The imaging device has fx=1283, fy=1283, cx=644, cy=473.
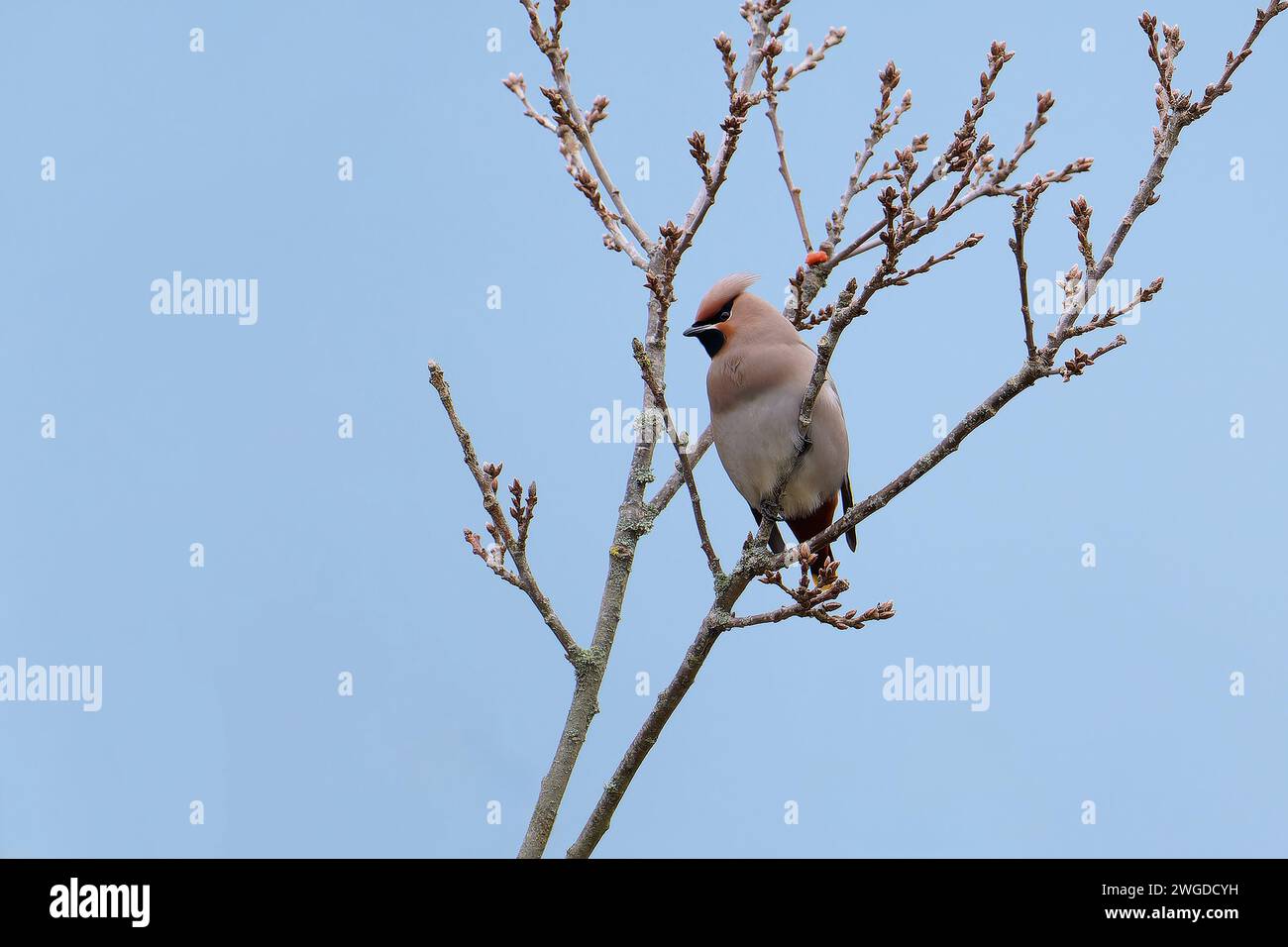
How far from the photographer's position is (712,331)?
14.7 ft

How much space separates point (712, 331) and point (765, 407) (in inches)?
16.8

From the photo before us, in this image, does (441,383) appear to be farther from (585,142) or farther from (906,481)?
(906,481)

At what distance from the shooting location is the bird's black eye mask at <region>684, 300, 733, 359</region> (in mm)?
4477

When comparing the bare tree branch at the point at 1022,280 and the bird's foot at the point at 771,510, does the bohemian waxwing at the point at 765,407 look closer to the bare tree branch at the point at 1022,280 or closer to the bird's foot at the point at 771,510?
the bird's foot at the point at 771,510

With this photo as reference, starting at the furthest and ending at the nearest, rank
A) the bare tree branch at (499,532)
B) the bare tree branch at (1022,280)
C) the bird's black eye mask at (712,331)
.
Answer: the bird's black eye mask at (712,331)
the bare tree branch at (499,532)
the bare tree branch at (1022,280)

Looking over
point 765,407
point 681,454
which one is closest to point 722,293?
point 765,407

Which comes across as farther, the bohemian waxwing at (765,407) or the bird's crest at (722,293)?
the bird's crest at (722,293)

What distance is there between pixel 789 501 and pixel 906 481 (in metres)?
0.97

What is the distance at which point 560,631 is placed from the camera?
4266 millimetres

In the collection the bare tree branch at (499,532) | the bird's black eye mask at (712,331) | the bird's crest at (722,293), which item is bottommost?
the bare tree branch at (499,532)

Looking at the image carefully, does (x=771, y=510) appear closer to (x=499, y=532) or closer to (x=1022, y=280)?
(x=499, y=532)

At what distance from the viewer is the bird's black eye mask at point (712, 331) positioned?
14.7 feet

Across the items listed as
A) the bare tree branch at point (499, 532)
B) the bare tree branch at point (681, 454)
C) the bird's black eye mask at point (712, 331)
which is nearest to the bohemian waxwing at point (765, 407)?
the bird's black eye mask at point (712, 331)
